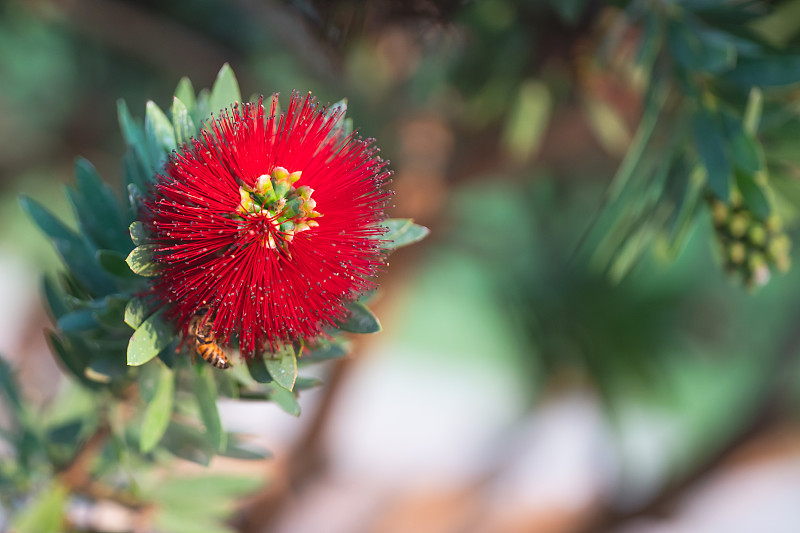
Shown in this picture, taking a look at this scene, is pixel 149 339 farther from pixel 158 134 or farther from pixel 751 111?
pixel 751 111

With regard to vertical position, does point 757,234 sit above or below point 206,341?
above

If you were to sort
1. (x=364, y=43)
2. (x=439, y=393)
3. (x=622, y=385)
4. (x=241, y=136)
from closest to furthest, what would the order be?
(x=241, y=136)
(x=364, y=43)
(x=622, y=385)
(x=439, y=393)

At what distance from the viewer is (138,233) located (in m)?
0.38

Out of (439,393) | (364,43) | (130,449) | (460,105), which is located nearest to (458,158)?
(460,105)

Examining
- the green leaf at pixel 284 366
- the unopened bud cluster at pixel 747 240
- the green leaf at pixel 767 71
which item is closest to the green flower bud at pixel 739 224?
the unopened bud cluster at pixel 747 240

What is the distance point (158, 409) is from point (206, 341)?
0.09 meters

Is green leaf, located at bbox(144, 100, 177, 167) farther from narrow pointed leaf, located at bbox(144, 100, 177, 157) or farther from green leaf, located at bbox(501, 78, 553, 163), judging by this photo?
green leaf, located at bbox(501, 78, 553, 163)

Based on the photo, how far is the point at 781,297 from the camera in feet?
5.82

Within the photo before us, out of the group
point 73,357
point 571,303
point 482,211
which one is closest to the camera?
point 73,357

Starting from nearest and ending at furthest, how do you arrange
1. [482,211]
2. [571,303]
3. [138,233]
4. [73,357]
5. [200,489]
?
1. [138,233]
2. [73,357]
3. [200,489]
4. [571,303]
5. [482,211]

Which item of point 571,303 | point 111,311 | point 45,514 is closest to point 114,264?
point 111,311

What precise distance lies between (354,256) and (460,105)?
78 cm

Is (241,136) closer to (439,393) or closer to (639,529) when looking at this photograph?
(639,529)

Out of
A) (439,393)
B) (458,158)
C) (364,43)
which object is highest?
(439,393)
